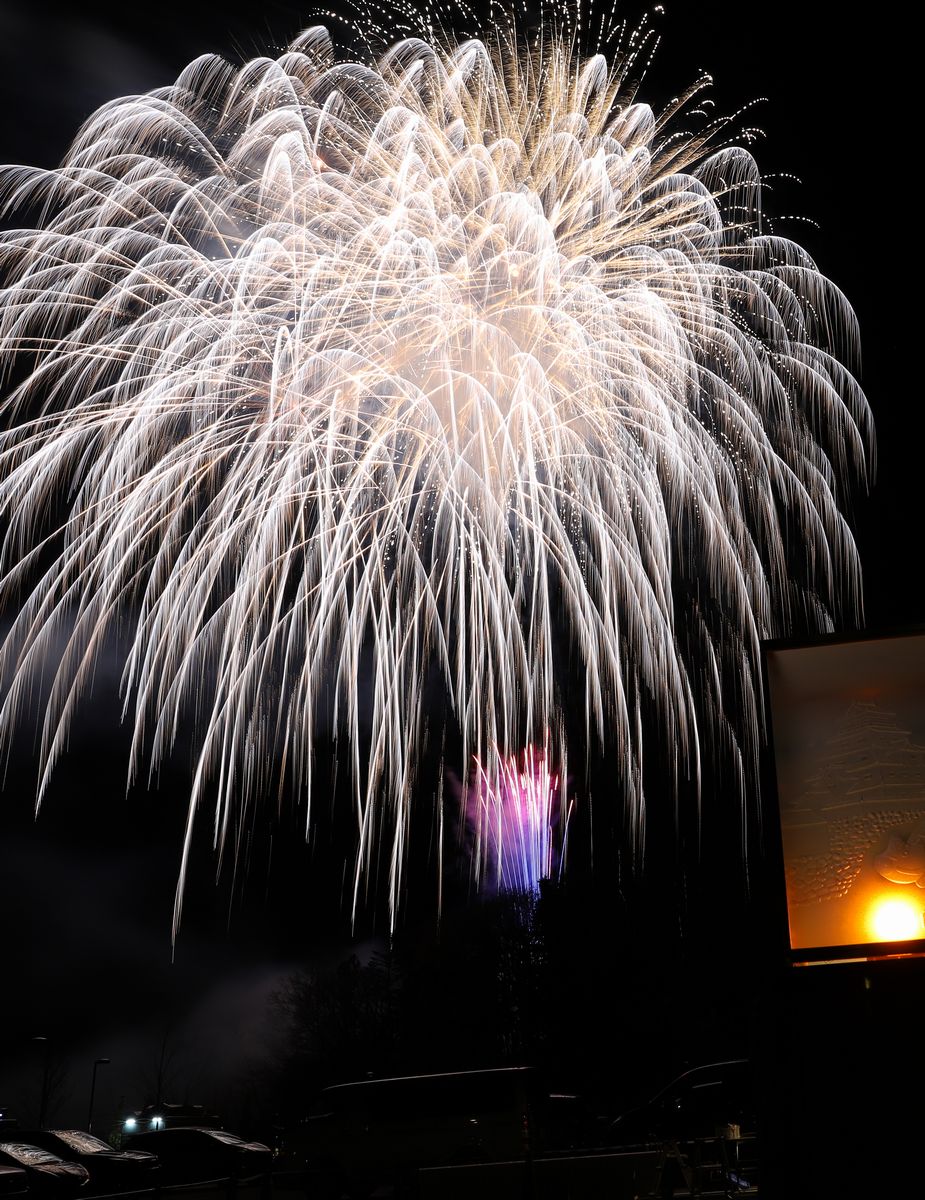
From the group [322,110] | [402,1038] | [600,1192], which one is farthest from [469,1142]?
[402,1038]

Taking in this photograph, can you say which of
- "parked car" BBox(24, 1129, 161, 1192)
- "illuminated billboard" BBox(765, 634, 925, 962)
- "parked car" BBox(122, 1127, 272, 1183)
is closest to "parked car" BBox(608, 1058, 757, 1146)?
"parked car" BBox(122, 1127, 272, 1183)

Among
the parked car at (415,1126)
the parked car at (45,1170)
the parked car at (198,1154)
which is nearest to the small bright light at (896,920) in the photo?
the parked car at (415,1126)

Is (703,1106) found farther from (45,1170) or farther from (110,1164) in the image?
(110,1164)

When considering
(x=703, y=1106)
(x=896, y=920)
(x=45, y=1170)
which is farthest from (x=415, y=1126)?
(x=896, y=920)

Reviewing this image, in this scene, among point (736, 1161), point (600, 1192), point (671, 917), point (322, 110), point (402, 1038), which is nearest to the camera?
point (600, 1192)

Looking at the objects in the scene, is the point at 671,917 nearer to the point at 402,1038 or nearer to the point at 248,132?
the point at 402,1038

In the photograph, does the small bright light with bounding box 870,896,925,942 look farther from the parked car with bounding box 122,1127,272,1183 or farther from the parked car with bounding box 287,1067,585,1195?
the parked car with bounding box 122,1127,272,1183
